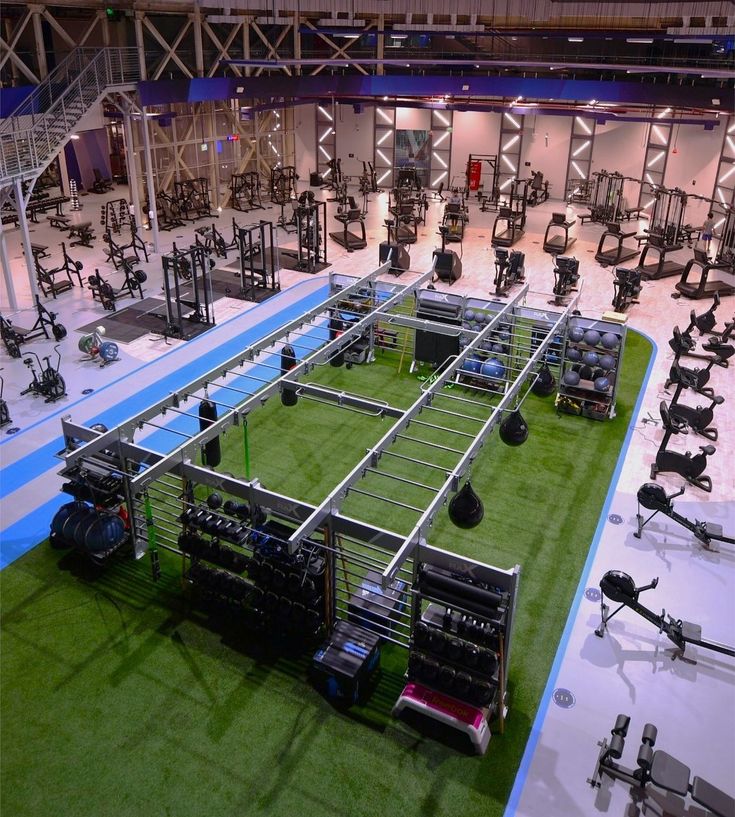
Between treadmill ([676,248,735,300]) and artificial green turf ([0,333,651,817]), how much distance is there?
944cm

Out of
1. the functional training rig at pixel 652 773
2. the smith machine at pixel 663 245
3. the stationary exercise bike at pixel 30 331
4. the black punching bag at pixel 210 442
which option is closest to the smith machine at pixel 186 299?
the stationary exercise bike at pixel 30 331

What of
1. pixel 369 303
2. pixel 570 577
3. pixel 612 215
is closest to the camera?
pixel 570 577

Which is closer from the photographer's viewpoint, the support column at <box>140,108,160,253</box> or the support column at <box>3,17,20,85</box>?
the support column at <box>3,17,20,85</box>

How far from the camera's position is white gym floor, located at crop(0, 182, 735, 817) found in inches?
258

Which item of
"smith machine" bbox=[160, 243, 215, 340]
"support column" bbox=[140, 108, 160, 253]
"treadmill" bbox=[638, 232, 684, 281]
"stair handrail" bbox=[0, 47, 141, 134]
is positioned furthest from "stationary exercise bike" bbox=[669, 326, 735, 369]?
"stair handrail" bbox=[0, 47, 141, 134]

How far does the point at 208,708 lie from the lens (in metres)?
6.87

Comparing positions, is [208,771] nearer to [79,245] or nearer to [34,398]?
[34,398]

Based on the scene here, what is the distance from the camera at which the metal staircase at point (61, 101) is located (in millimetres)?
15820

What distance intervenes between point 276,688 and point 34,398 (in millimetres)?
7320

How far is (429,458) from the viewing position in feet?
35.2

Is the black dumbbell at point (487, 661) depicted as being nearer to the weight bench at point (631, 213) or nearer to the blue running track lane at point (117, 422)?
the blue running track lane at point (117, 422)

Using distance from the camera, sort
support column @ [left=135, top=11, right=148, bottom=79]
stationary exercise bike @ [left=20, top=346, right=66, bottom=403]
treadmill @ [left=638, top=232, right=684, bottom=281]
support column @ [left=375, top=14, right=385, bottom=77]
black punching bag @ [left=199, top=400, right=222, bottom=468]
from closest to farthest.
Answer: black punching bag @ [left=199, top=400, right=222, bottom=468]
stationary exercise bike @ [left=20, top=346, right=66, bottom=403]
treadmill @ [left=638, top=232, right=684, bottom=281]
support column @ [left=135, top=11, right=148, bottom=79]
support column @ [left=375, top=14, right=385, bottom=77]

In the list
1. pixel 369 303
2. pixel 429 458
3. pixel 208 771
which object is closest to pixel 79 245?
pixel 369 303

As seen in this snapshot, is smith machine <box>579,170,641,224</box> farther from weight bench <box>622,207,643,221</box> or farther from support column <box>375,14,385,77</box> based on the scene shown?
support column <box>375,14,385,77</box>
